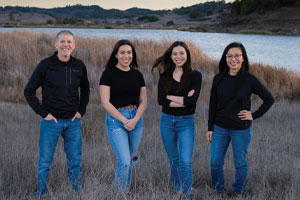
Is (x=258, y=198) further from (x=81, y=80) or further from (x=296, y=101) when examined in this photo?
(x=296, y=101)

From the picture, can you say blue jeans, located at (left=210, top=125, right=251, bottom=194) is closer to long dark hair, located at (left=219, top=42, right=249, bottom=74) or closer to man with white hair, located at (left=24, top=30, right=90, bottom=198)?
long dark hair, located at (left=219, top=42, right=249, bottom=74)

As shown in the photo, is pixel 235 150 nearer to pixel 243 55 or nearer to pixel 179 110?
pixel 179 110

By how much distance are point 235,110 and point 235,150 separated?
0.42m

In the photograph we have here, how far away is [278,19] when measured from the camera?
179 ft

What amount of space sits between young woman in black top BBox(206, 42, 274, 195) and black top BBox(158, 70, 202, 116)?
0.21 meters

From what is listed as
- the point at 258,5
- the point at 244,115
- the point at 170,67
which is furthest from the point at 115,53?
the point at 258,5

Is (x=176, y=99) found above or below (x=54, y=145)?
above

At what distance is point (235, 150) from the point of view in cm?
329

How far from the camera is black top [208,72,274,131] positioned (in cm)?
327

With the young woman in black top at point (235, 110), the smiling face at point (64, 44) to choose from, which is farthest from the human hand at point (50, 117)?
the young woman in black top at point (235, 110)

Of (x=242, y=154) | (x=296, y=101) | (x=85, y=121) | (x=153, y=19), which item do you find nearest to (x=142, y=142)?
(x=85, y=121)

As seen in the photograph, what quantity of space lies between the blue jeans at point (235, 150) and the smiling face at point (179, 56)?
790 millimetres

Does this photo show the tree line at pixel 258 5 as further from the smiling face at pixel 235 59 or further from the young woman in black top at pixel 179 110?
the young woman in black top at pixel 179 110

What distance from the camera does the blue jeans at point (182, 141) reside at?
10.7 feet
